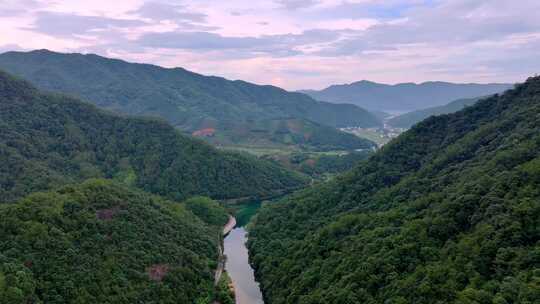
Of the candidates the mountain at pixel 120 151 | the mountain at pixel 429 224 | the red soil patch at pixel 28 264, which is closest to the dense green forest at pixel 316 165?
the mountain at pixel 120 151

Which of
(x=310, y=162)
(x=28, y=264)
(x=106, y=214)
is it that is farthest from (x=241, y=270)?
(x=310, y=162)

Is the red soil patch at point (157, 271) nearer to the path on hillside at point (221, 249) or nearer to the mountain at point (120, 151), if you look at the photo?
the path on hillside at point (221, 249)

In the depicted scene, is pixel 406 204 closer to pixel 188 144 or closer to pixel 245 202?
pixel 245 202

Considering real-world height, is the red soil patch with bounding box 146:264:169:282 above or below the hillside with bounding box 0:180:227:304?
below

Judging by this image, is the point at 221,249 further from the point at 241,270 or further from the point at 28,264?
the point at 28,264

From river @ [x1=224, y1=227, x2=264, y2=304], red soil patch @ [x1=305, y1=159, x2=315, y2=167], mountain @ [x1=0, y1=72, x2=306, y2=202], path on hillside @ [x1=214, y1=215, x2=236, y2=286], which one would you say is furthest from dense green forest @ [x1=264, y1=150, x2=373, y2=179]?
river @ [x1=224, y1=227, x2=264, y2=304]

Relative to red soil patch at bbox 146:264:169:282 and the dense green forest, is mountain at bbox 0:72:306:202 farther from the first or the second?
red soil patch at bbox 146:264:169:282
